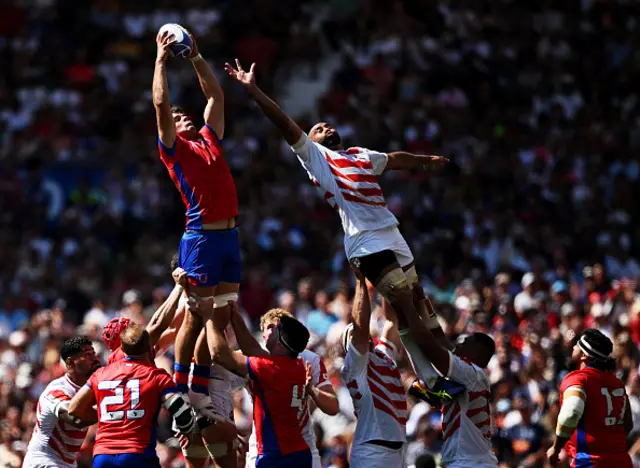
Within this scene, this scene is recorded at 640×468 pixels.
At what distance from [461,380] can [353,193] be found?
1682mm

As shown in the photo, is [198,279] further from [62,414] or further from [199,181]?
[62,414]

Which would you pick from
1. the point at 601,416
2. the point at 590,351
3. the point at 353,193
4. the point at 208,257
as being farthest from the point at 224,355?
the point at 601,416

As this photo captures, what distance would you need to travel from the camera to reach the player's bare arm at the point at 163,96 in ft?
33.8

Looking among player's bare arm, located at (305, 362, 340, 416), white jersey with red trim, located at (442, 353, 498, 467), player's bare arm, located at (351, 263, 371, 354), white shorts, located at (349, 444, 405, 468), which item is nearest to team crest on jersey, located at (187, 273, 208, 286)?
player's bare arm, located at (305, 362, 340, 416)

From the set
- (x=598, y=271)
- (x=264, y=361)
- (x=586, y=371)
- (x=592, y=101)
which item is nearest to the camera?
(x=264, y=361)

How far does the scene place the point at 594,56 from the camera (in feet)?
80.5

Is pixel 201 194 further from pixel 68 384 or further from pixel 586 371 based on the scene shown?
pixel 586 371

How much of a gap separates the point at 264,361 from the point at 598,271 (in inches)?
300

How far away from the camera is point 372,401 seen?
35.6ft

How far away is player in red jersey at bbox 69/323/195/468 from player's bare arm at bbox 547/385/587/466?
294 cm

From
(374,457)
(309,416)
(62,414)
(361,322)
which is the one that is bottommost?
(374,457)

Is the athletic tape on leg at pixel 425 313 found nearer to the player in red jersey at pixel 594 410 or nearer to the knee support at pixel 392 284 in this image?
the knee support at pixel 392 284

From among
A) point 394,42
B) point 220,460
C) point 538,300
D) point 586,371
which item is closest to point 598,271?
point 538,300

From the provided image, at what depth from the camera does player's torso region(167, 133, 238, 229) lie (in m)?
10.6
